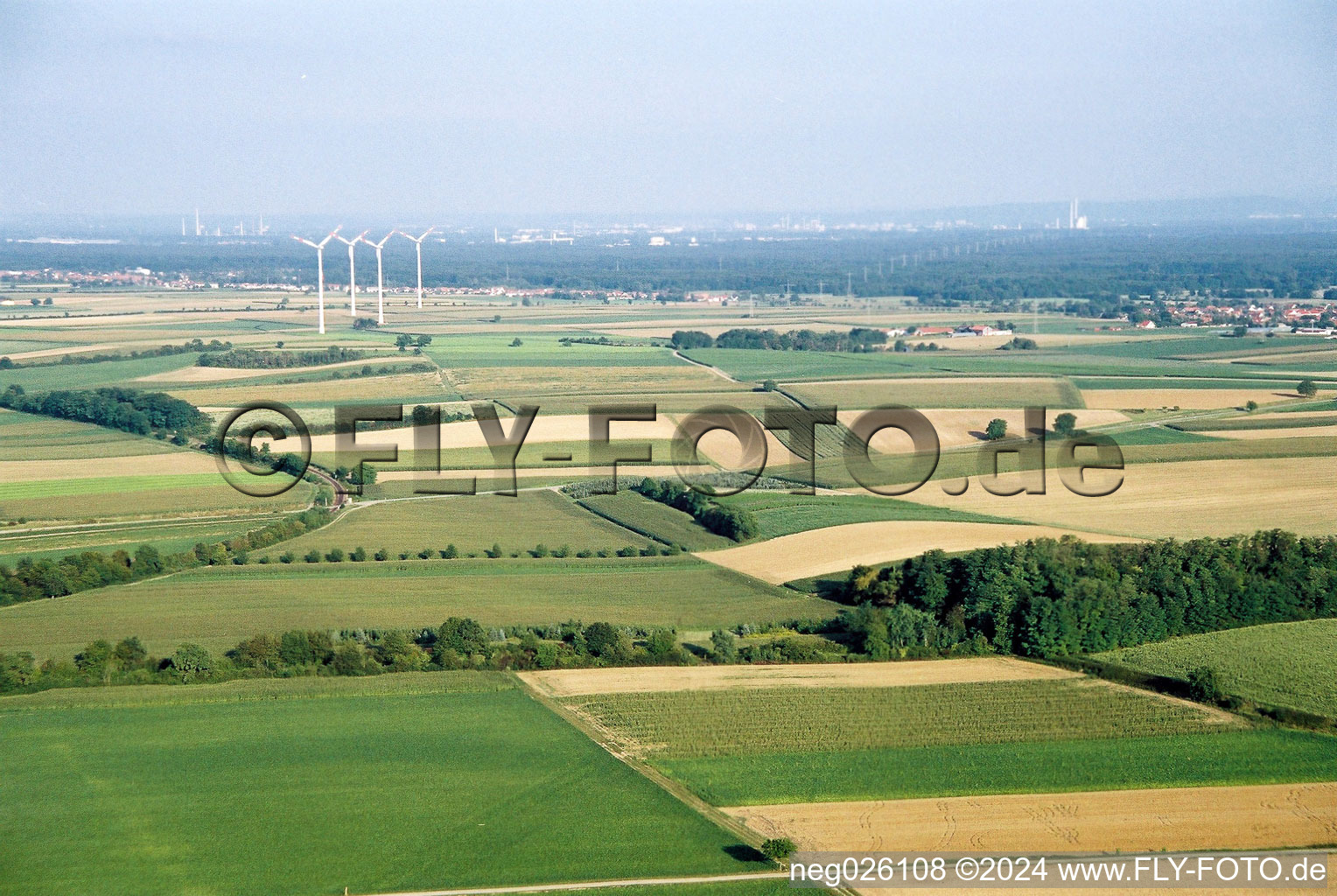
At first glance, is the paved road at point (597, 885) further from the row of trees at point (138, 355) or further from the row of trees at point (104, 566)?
the row of trees at point (138, 355)

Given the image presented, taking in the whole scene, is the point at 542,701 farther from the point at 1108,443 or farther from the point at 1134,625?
the point at 1108,443

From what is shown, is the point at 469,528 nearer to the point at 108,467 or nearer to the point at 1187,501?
the point at 108,467

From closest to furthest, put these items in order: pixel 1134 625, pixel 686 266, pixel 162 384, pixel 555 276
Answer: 1. pixel 1134 625
2. pixel 162 384
3. pixel 555 276
4. pixel 686 266

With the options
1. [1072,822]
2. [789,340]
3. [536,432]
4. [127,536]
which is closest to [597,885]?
[1072,822]

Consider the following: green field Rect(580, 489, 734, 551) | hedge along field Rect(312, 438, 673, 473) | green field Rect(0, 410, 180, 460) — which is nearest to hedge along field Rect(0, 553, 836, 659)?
green field Rect(580, 489, 734, 551)

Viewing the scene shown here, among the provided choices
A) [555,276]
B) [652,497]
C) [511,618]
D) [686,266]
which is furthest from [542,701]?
[686,266]

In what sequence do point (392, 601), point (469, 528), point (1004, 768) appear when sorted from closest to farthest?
point (1004, 768) → point (392, 601) → point (469, 528)
